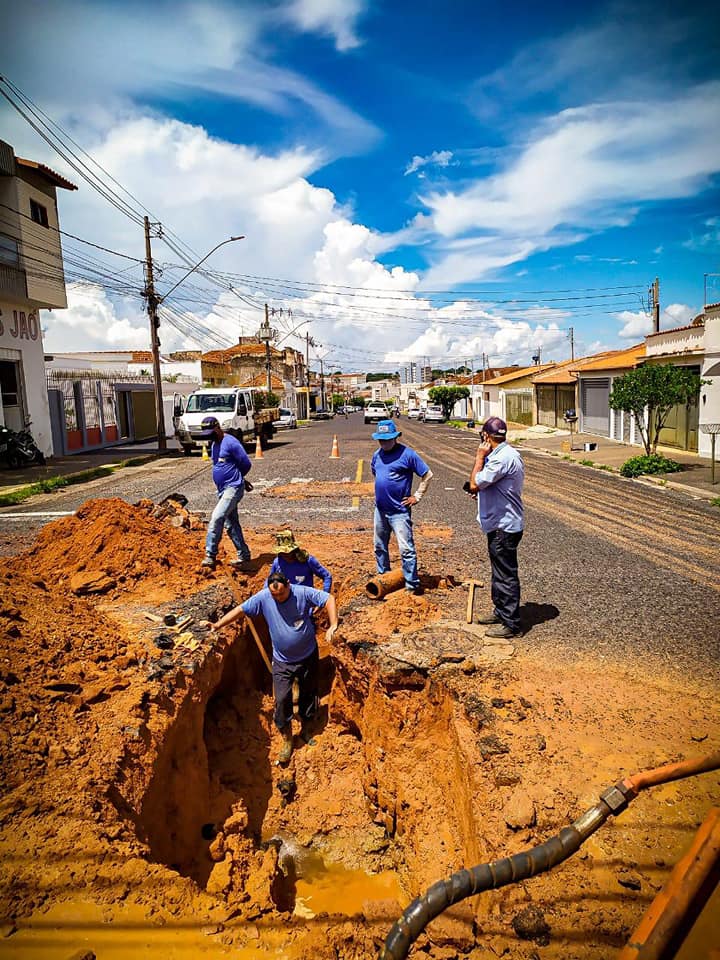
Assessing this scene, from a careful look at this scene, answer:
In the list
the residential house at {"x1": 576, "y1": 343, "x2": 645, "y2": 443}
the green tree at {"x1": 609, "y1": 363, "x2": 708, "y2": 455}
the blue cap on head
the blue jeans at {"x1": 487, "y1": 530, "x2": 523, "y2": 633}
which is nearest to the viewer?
the blue jeans at {"x1": 487, "y1": 530, "x2": 523, "y2": 633}

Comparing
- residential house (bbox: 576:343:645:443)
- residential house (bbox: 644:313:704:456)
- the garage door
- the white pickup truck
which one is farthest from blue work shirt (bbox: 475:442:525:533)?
the garage door

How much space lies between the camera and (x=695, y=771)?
11.7 ft

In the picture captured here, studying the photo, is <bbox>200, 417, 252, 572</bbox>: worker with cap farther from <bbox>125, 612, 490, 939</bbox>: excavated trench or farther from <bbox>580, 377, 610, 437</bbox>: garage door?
<bbox>580, 377, 610, 437</bbox>: garage door

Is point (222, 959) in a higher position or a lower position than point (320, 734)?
higher

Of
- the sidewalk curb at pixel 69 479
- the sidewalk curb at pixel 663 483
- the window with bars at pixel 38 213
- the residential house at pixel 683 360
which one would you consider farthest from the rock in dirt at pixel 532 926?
the window with bars at pixel 38 213

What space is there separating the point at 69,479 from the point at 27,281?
24.7 ft

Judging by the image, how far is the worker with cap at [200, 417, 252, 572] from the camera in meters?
7.22

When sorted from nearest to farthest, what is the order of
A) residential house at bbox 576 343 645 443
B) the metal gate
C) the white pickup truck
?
Result: the white pickup truck < residential house at bbox 576 343 645 443 < the metal gate

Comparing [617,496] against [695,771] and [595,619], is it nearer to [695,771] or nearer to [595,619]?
[595,619]

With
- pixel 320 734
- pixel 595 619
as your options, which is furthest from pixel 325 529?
pixel 595 619

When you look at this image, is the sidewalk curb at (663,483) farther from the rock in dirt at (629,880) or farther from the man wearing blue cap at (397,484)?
the rock in dirt at (629,880)

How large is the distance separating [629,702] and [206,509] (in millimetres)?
9040

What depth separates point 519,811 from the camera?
3539 millimetres

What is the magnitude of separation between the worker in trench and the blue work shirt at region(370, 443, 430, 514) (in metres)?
1.25
